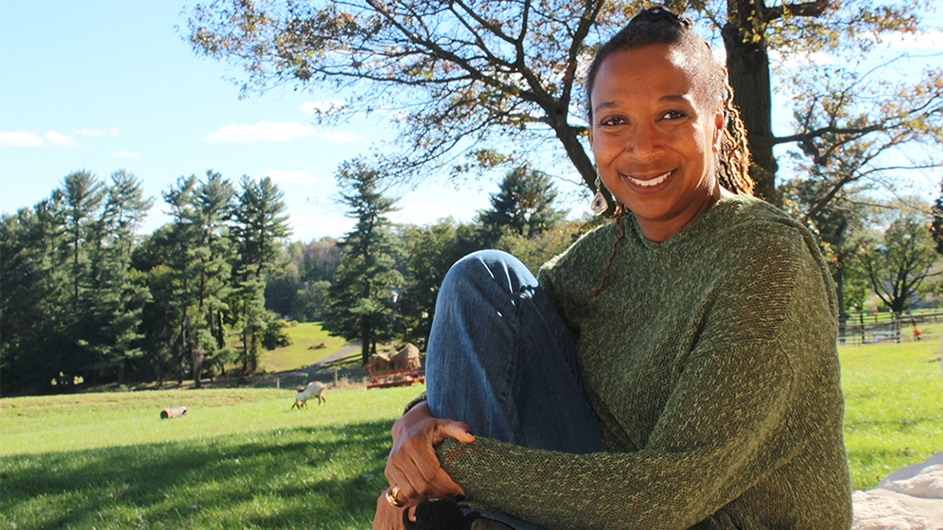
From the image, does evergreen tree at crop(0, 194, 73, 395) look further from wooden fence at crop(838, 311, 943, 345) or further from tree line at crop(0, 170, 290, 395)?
wooden fence at crop(838, 311, 943, 345)

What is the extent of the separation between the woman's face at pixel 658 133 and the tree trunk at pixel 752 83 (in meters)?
5.27

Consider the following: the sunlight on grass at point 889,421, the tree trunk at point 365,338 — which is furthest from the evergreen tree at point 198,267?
the sunlight on grass at point 889,421

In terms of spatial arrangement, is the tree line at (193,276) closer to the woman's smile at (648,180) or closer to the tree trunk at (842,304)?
the tree trunk at (842,304)

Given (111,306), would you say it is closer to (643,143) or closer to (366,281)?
(366,281)

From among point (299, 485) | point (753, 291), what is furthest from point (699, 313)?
point (299, 485)

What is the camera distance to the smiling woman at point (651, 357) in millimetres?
1197

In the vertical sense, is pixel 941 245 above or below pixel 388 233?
below

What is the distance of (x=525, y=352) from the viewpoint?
1751mm

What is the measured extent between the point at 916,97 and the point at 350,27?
6.82m

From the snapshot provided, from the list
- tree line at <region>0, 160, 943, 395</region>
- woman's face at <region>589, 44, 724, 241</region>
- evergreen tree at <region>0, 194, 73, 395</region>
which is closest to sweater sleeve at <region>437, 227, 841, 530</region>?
woman's face at <region>589, 44, 724, 241</region>

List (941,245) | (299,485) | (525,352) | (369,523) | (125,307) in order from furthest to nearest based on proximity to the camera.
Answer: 1. (125,307)
2. (941,245)
3. (299,485)
4. (369,523)
5. (525,352)

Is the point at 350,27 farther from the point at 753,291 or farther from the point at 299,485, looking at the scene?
the point at 753,291

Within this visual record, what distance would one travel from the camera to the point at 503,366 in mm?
1663

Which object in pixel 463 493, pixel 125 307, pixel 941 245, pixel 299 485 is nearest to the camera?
pixel 463 493
